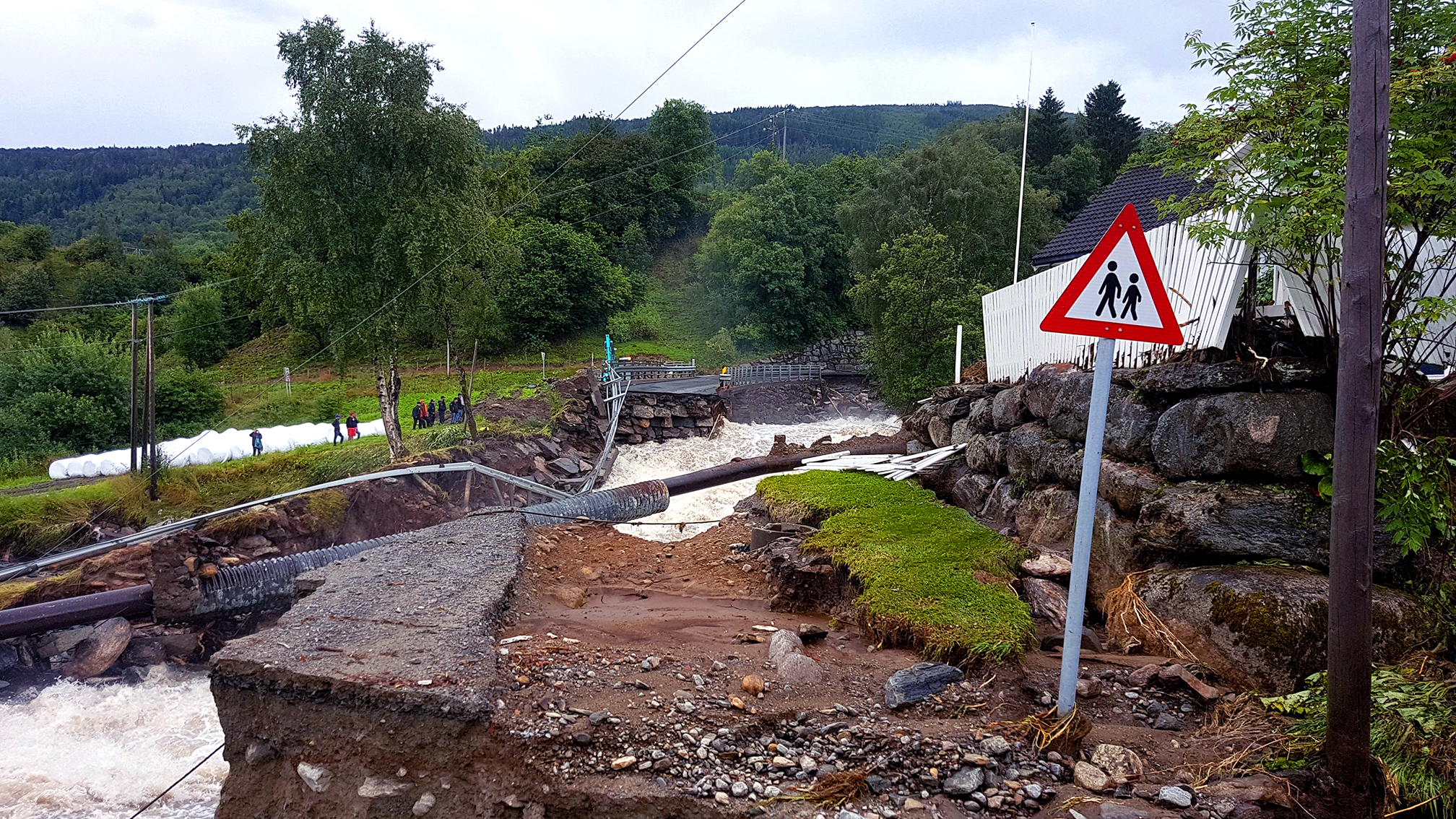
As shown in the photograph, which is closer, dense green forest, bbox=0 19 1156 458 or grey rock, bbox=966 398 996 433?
grey rock, bbox=966 398 996 433

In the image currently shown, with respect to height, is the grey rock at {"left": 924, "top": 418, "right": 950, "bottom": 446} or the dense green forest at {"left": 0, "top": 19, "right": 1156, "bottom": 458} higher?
the dense green forest at {"left": 0, "top": 19, "right": 1156, "bottom": 458}

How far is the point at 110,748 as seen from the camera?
9.38 m

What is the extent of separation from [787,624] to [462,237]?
1567 centimetres

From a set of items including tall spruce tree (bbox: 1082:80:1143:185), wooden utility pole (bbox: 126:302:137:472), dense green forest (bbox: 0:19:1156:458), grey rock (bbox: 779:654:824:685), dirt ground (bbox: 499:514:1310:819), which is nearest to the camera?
dirt ground (bbox: 499:514:1310:819)

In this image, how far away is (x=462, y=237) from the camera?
1995 cm

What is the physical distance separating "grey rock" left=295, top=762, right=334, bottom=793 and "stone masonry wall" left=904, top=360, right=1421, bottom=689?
5.40 m

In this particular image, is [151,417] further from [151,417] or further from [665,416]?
[665,416]

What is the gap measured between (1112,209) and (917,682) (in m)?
13.2

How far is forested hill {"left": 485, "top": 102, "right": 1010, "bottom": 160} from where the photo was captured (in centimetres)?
11556

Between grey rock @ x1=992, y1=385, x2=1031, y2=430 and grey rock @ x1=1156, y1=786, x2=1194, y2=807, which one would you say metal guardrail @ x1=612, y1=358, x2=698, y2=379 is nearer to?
grey rock @ x1=992, y1=385, x2=1031, y2=430

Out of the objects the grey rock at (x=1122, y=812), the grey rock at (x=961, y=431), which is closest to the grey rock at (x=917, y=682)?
the grey rock at (x=1122, y=812)

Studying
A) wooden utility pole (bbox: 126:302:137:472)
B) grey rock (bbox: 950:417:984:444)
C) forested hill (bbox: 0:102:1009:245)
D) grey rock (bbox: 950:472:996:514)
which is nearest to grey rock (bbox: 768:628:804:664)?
grey rock (bbox: 950:472:996:514)

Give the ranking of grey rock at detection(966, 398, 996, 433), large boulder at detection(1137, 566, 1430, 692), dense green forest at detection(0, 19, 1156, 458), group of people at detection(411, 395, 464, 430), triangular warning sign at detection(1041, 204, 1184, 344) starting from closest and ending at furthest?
1. triangular warning sign at detection(1041, 204, 1184, 344)
2. large boulder at detection(1137, 566, 1430, 692)
3. grey rock at detection(966, 398, 996, 433)
4. dense green forest at detection(0, 19, 1156, 458)
5. group of people at detection(411, 395, 464, 430)

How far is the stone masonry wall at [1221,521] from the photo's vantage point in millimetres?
5301
